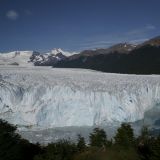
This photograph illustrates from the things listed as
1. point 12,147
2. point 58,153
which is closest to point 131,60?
point 12,147

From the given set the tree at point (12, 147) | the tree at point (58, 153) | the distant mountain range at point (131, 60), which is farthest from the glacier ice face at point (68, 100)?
the distant mountain range at point (131, 60)

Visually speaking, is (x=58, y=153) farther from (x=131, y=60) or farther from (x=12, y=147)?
(x=131, y=60)

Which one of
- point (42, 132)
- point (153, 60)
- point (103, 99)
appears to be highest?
point (153, 60)

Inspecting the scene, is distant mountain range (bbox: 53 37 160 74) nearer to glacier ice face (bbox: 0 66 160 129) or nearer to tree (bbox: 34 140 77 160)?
glacier ice face (bbox: 0 66 160 129)

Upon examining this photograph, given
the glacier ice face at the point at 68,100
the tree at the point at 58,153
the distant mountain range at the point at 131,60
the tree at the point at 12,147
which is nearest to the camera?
the tree at the point at 58,153

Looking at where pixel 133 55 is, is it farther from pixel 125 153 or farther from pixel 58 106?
pixel 125 153

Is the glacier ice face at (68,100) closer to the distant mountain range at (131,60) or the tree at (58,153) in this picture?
the tree at (58,153)

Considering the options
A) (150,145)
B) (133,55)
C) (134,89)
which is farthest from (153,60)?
(150,145)

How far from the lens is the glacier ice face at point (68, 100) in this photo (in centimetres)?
2855

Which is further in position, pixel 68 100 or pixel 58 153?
pixel 68 100

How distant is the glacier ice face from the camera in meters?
28.5

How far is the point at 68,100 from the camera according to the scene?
29672 millimetres

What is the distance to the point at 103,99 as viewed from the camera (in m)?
30.0

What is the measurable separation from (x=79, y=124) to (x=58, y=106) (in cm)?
216
